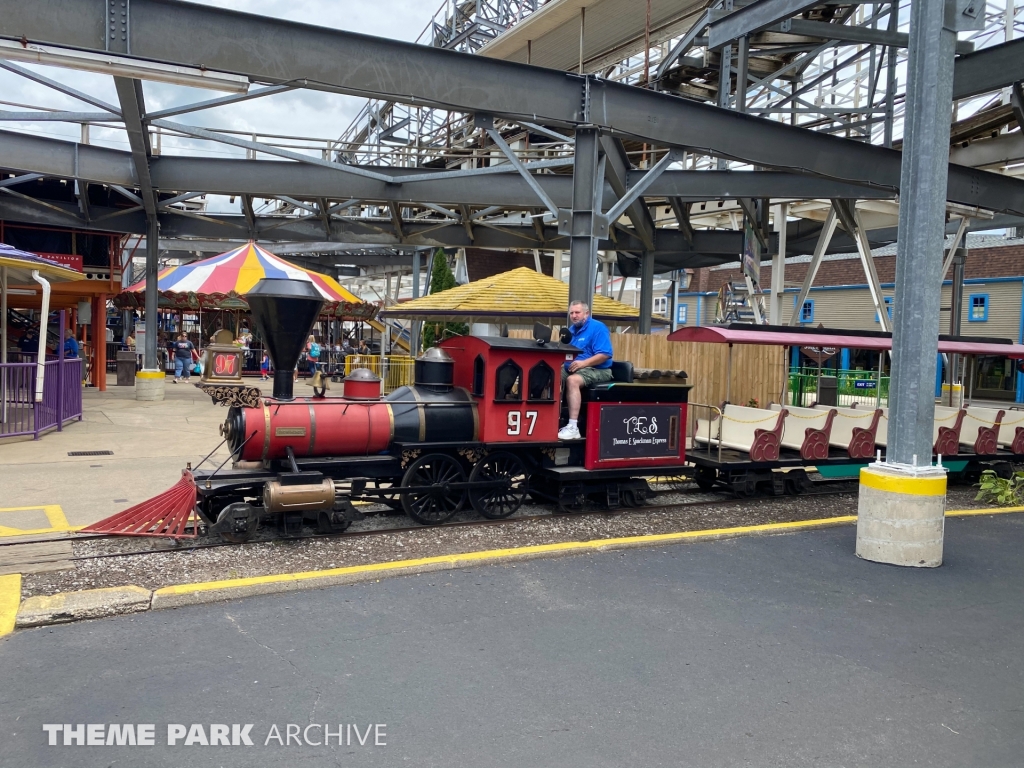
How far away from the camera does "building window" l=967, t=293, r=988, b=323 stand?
96.7ft

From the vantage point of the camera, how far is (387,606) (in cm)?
552

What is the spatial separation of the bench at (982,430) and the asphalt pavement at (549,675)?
19.3ft

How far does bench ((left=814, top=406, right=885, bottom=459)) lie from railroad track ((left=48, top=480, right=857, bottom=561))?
62 centimetres

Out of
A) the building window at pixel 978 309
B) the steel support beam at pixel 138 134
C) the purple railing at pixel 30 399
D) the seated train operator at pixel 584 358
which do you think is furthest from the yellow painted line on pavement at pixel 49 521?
the building window at pixel 978 309

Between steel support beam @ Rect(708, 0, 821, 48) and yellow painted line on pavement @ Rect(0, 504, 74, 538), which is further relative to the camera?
steel support beam @ Rect(708, 0, 821, 48)

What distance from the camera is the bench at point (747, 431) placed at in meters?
10.1

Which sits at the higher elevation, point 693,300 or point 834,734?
point 693,300

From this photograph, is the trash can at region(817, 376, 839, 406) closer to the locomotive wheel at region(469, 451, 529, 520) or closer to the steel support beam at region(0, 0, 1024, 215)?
the steel support beam at region(0, 0, 1024, 215)

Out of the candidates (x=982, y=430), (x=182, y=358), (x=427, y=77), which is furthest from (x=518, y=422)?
(x=182, y=358)

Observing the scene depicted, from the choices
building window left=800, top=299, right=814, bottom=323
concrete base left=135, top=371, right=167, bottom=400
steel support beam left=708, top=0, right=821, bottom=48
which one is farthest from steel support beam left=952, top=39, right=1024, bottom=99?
building window left=800, top=299, right=814, bottom=323

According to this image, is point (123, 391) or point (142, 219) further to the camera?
point (123, 391)

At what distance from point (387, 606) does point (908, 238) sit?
558cm

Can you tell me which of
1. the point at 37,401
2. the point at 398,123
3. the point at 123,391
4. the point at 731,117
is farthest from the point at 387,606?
the point at 398,123

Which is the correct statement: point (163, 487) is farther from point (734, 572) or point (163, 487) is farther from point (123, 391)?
point (123, 391)
